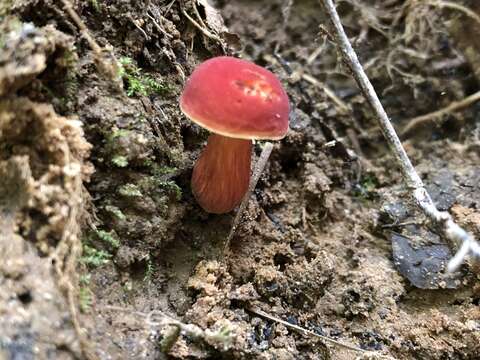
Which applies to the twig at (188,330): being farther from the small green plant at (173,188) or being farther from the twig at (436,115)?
the twig at (436,115)

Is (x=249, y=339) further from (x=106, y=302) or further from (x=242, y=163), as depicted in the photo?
(x=242, y=163)

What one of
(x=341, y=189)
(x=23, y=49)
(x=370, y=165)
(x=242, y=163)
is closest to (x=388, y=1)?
(x=370, y=165)

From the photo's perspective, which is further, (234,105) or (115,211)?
(115,211)

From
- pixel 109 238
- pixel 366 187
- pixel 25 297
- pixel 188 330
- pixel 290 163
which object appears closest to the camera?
pixel 25 297

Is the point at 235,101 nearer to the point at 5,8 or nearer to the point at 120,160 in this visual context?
the point at 120,160

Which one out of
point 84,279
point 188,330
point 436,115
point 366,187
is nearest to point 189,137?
point 84,279

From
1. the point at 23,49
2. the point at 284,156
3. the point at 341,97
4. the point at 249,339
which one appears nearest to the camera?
the point at 23,49

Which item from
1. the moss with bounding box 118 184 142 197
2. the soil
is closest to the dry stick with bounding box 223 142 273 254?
the soil

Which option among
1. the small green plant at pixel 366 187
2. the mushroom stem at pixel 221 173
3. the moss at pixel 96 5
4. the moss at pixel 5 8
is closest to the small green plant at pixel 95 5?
the moss at pixel 96 5
